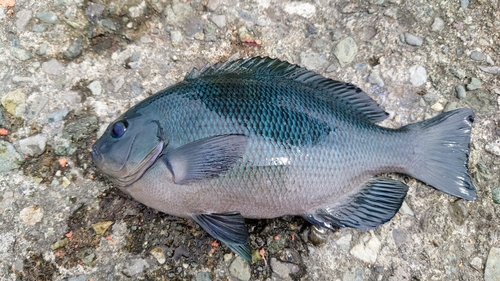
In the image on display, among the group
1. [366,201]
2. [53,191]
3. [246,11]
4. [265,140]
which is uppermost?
[246,11]

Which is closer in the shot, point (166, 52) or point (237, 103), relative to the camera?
point (237, 103)

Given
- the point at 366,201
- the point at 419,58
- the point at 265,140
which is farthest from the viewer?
the point at 419,58

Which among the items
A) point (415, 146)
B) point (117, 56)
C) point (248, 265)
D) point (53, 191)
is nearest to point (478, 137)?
point (415, 146)

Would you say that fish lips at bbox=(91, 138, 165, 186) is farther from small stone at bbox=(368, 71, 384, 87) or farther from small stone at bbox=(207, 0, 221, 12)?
small stone at bbox=(368, 71, 384, 87)

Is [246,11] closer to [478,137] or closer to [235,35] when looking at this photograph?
[235,35]

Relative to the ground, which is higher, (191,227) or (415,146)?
(415,146)

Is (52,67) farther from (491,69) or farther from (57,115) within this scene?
(491,69)

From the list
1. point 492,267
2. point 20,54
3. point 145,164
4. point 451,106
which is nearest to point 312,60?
point 451,106
